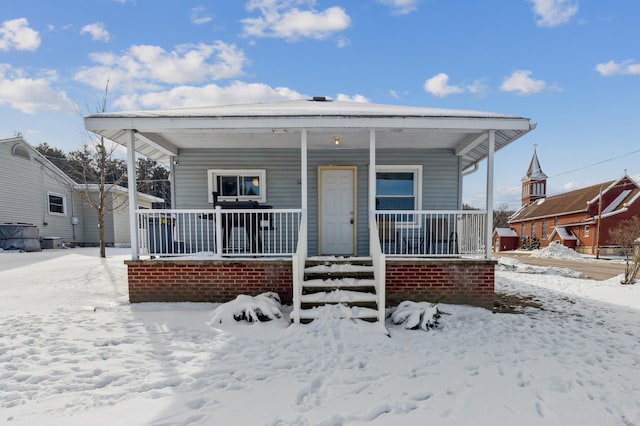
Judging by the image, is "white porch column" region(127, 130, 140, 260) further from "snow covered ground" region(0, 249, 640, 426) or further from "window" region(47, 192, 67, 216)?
"window" region(47, 192, 67, 216)

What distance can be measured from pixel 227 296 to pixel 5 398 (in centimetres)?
298

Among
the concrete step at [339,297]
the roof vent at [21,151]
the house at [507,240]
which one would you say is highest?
the roof vent at [21,151]

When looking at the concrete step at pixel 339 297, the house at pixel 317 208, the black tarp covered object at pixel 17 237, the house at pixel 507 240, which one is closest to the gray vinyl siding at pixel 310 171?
the house at pixel 317 208

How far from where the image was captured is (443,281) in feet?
17.5

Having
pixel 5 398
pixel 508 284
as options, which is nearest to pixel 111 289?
pixel 5 398

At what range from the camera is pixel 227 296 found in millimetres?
5395

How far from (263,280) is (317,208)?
2.45m

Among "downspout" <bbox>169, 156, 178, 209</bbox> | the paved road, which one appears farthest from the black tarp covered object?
A: the paved road

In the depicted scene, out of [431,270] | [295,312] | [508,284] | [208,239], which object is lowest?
[508,284]

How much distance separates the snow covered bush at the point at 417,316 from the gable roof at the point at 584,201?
29864 mm

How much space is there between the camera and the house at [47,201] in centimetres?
1427

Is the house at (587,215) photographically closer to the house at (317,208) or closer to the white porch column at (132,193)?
the house at (317,208)

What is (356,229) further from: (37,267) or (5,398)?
(37,267)

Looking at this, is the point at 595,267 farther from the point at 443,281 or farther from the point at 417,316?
the point at 417,316
